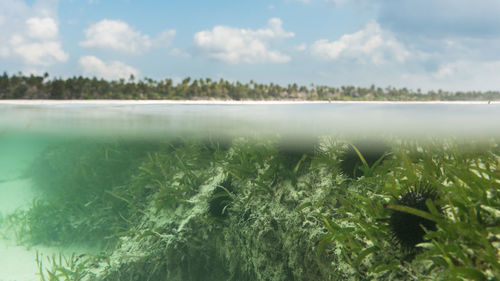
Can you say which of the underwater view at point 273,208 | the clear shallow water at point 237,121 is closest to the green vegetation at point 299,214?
the underwater view at point 273,208

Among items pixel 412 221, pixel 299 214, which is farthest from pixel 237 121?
pixel 412 221

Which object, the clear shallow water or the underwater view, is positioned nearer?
the underwater view

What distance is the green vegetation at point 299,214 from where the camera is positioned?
174 cm

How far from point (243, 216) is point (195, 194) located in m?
0.82

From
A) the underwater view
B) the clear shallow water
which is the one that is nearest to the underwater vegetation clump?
the underwater view

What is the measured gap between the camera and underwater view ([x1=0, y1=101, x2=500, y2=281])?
1836mm

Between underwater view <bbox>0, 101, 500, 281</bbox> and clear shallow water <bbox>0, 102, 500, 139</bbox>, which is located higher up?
clear shallow water <bbox>0, 102, 500, 139</bbox>

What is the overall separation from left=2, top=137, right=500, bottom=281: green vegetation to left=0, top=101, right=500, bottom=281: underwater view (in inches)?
0.4

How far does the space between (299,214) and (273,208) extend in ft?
0.91

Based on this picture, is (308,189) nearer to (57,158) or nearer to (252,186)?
(252,186)

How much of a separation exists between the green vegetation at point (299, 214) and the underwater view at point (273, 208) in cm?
1

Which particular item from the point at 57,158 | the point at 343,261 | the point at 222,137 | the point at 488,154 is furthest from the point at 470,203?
the point at 57,158

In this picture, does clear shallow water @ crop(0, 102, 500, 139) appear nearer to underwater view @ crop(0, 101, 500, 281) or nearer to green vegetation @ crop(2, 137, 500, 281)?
underwater view @ crop(0, 101, 500, 281)

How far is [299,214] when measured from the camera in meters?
2.86
